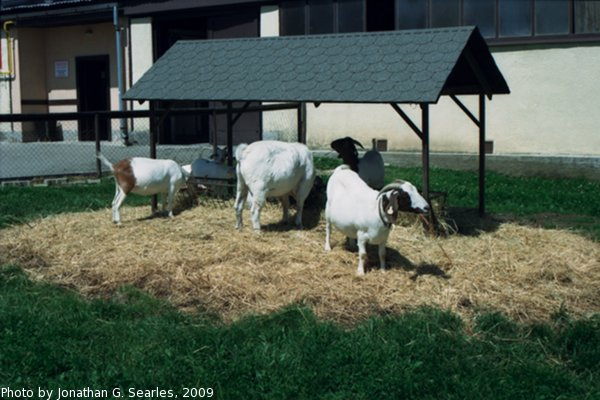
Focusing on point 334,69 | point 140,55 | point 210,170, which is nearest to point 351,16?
point 140,55

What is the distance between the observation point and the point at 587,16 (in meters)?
15.6

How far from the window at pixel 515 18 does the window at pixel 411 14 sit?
1.57 meters

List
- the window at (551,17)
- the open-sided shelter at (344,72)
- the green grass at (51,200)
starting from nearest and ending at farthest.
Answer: the open-sided shelter at (344,72) < the green grass at (51,200) < the window at (551,17)

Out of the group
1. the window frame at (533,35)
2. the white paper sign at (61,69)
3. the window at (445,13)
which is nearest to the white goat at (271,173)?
the window frame at (533,35)

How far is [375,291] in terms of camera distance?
7.82 m

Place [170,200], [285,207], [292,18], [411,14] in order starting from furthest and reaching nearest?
[292,18], [411,14], [170,200], [285,207]

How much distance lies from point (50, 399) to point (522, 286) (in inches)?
170

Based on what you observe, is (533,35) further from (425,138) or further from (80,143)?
(80,143)

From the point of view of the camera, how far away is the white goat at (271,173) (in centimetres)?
1007

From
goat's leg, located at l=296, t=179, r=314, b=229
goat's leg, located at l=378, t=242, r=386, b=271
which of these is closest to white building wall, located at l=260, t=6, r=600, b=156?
goat's leg, located at l=296, t=179, r=314, b=229

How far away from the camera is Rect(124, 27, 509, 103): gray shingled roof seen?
9.61m

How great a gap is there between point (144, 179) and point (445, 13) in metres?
8.18

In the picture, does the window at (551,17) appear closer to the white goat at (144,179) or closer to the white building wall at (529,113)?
the white building wall at (529,113)

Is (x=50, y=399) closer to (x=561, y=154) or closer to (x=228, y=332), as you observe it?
(x=228, y=332)
